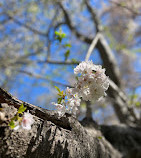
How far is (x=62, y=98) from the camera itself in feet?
3.94

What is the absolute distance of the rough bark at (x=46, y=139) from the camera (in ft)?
2.81

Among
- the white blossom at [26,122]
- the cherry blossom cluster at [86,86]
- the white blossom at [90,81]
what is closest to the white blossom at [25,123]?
the white blossom at [26,122]

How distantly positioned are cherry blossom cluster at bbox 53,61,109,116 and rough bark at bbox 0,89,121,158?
0.28 feet

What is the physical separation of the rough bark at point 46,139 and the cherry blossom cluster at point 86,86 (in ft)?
0.28

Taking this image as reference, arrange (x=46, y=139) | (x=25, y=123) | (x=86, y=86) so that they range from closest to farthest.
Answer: (x=25, y=123) < (x=46, y=139) < (x=86, y=86)

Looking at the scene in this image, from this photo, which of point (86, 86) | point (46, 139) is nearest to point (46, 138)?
point (46, 139)

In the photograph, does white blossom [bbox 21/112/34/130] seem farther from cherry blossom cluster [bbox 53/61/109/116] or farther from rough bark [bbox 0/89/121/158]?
cherry blossom cluster [bbox 53/61/109/116]

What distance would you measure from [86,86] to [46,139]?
1.52 ft

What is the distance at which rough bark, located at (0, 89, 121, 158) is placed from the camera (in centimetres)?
86

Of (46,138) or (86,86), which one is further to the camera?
(86,86)

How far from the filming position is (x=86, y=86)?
3.77ft

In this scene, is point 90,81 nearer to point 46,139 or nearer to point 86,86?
point 86,86

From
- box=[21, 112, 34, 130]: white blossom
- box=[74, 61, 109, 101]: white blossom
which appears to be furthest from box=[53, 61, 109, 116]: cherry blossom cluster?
box=[21, 112, 34, 130]: white blossom

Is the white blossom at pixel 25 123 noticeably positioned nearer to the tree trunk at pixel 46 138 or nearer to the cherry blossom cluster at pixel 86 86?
the tree trunk at pixel 46 138
